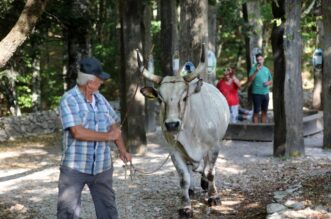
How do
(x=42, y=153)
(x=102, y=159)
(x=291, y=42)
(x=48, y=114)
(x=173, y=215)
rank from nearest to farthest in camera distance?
(x=102, y=159), (x=173, y=215), (x=291, y=42), (x=42, y=153), (x=48, y=114)

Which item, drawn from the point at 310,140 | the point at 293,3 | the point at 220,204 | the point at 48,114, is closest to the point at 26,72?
the point at 48,114

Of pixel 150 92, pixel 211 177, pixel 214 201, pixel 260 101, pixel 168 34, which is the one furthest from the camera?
pixel 168 34

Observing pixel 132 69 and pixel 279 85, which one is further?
pixel 132 69

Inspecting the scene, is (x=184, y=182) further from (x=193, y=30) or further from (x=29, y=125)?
(x=29, y=125)

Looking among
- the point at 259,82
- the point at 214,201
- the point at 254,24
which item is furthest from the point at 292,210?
the point at 254,24

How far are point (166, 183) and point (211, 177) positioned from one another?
5.06 ft

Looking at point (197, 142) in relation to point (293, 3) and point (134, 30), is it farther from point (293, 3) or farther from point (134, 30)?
point (134, 30)

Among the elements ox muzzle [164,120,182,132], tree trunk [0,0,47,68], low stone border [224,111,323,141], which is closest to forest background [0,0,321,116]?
low stone border [224,111,323,141]

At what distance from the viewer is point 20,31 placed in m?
6.92

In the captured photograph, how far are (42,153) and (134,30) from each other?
3.94 metres

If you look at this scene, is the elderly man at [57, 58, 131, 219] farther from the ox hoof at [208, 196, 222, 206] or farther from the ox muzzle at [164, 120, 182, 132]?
the ox hoof at [208, 196, 222, 206]

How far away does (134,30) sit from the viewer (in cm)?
1234

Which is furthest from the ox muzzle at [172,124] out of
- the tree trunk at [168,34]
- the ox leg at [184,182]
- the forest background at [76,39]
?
the tree trunk at [168,34]

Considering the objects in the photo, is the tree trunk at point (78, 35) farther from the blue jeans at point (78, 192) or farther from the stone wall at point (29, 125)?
the blue jeans at point (78, 192)
